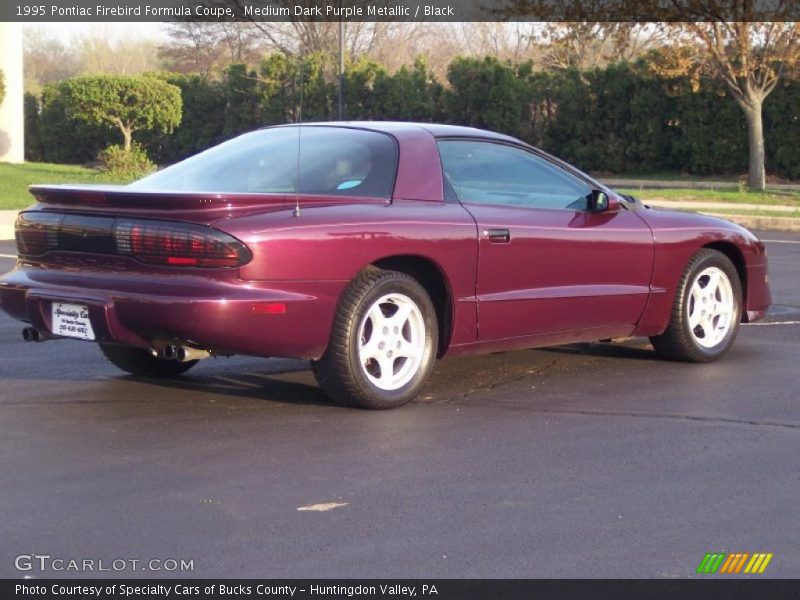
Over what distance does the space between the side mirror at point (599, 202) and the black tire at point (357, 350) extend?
4.72 feet

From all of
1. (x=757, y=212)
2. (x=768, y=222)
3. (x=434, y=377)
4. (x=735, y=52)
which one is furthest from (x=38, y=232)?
(x=735, y=52)

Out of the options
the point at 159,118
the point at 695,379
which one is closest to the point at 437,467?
the point at 695,379

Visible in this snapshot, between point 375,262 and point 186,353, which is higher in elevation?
point 375,262

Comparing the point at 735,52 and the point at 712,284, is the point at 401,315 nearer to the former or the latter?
the point at 712,284

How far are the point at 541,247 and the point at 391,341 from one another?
1.15 meters

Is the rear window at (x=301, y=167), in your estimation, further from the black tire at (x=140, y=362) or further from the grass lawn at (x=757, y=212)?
the grass lawn at (x=757, y=212)

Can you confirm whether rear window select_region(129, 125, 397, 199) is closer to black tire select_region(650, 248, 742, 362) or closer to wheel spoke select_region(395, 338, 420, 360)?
wheel spoke select_region(395, 338, 420, 360)

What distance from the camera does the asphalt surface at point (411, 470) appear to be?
4270 mm

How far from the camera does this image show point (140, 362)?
7285mm

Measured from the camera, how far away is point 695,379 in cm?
752

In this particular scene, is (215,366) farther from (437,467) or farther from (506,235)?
(437,467)

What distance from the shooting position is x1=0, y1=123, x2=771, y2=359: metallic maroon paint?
5.96 metres
